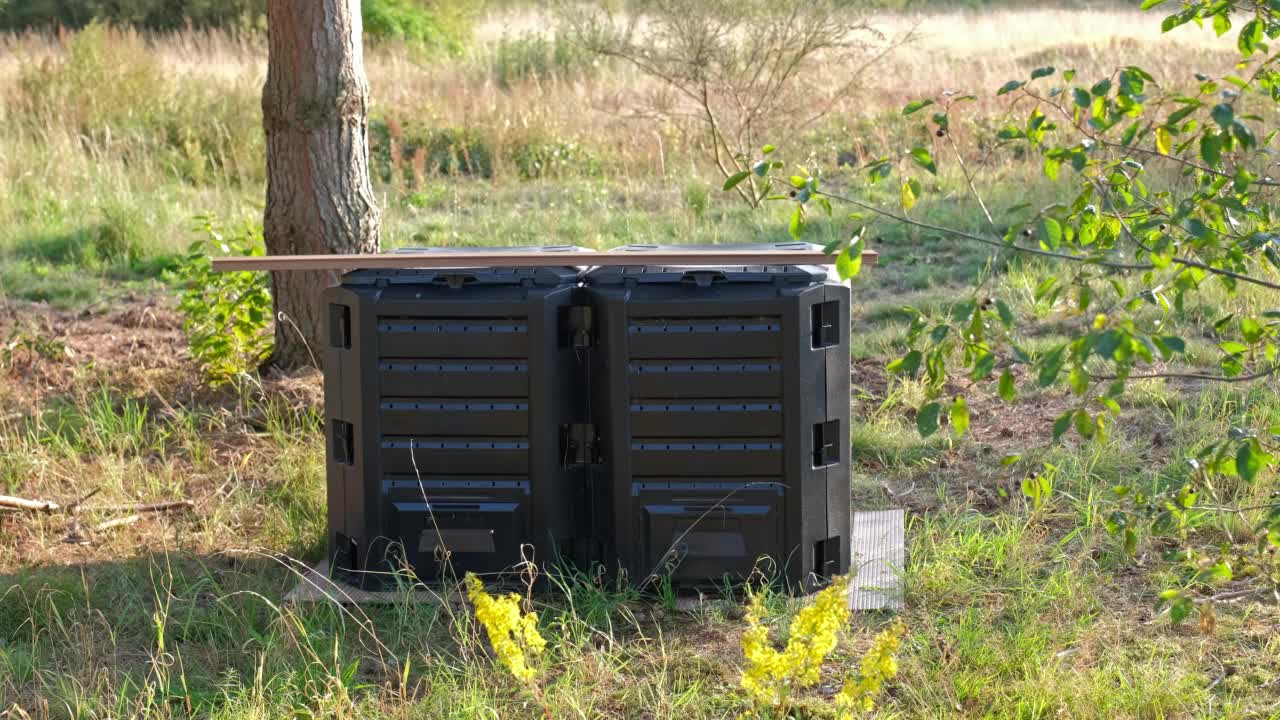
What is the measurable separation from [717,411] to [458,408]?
0.70m

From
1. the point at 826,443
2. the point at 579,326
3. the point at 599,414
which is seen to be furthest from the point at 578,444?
the point at 826,443

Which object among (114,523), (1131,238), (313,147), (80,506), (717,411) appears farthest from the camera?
(313,147)

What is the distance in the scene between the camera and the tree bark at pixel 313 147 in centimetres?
568

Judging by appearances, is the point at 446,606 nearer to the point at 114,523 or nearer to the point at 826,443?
the point at 826,443

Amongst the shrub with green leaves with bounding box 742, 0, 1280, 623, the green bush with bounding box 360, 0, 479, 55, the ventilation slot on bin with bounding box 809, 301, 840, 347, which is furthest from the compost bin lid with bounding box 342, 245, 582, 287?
the green bush with bounding box 360, 0, 479, 55

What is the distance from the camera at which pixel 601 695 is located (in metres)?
3.33

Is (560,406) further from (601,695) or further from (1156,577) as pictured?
(1156,577)

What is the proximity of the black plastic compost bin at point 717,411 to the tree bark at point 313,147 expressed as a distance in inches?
93.4

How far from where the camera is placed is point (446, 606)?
3.52m

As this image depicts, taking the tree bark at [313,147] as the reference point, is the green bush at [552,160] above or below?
below

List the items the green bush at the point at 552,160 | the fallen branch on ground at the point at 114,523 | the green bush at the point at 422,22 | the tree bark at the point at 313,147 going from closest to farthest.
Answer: the fallen branch on ground at the point at 114,523 → the tree bark at the point at 313,147 → the green bush at the point at 552,160 → the green bush at the point at 422,22

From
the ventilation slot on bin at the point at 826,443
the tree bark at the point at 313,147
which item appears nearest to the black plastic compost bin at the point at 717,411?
the ventilation slot on bin at the point at 826,443

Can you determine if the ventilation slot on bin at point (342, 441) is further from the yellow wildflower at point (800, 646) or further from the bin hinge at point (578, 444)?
the yellow wildflower at point (800, 646)

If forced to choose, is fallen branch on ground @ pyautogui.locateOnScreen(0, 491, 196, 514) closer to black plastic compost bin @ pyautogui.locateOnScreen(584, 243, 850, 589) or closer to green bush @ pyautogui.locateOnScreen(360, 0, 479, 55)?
black plastic compost bin @ pyautogui.locateOnScreen(584, 243, 850, 589)
